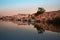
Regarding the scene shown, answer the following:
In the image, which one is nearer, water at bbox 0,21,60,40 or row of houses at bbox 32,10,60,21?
water at bbox 0,21,60,40

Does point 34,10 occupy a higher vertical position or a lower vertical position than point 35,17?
higher

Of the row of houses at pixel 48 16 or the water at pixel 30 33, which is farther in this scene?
the row of houses at pixel 48 16

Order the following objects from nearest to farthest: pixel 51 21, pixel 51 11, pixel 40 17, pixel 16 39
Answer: pixel 16 39 < pixel 51 11 < pixel 51 21 < pixel 40 17

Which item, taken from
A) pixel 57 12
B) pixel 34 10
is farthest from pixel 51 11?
pixel 34 10

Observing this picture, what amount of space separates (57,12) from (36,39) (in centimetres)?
591

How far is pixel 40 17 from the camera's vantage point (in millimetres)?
11031

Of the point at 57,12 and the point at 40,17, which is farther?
the point at 40,17

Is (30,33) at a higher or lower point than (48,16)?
higher

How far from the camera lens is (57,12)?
962 cm

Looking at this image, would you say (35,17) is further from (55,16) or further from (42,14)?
(55,16)

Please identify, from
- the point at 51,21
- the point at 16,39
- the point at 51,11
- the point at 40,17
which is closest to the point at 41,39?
the point at 16,39

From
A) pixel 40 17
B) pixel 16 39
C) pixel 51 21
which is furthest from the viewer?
pixel 40 17

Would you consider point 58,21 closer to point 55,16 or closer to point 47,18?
point 55,16

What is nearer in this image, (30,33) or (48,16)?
(30,33)
